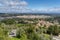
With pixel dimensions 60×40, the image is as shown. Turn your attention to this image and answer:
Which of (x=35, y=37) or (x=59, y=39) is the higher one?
(x=35, y=37)

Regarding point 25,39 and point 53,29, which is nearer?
point 25,39

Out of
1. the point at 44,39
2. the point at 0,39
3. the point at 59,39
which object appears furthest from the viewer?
the point at 59,39

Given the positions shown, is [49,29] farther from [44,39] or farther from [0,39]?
[0,39]

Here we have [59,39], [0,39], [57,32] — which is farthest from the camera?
[57,32]

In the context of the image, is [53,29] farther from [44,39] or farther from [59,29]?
A: [44,39]

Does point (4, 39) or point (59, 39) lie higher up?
point (4, 39)

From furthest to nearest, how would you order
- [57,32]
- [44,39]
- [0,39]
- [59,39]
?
1. [57,32]
2. [59,39]
3. [44,39]
4. [0,39]

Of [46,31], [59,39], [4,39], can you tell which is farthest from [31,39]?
[46,31]

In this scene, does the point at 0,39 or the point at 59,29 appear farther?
the point at 59,29

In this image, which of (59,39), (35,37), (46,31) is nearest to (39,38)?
(35,37)
